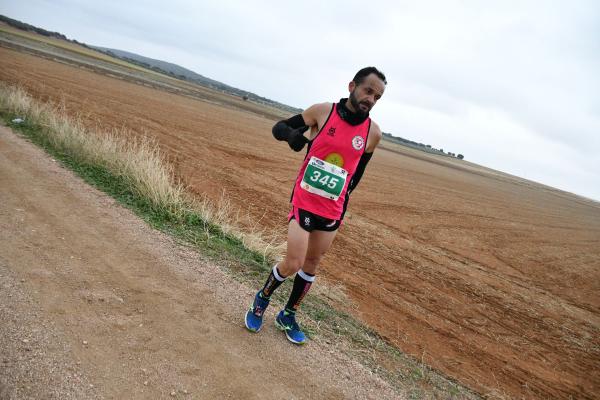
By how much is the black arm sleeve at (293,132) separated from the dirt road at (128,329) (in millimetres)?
1704

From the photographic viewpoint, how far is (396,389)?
3.35 metres

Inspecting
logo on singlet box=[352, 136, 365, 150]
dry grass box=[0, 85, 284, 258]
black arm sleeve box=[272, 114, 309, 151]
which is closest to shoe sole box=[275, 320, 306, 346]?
black arm sleeve box=[272, 114, 309, 151]

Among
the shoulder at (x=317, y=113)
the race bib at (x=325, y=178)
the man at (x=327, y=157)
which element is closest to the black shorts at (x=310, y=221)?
the man at (x=327, y=157)

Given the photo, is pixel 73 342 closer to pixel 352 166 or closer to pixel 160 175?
pixel 352 166

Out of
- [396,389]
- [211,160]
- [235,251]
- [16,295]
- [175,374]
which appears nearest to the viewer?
[175,374]

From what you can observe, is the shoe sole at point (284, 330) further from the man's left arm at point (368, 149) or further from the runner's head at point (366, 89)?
the runner's head at point (366, 89)

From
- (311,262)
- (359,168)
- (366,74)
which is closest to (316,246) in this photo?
(311,262)

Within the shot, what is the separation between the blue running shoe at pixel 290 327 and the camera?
346 centimetres

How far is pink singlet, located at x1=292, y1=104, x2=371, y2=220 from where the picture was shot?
3037 mm

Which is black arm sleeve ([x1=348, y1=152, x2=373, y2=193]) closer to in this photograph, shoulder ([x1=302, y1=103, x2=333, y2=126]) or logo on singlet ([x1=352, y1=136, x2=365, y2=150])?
logo on singlet ([x1=352, y1=136, x2=365, y2=150])

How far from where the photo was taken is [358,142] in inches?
122

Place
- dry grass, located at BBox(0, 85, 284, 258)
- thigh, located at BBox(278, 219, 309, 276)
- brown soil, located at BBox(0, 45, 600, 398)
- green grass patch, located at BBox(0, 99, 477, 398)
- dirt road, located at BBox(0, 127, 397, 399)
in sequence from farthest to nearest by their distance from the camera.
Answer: dry grass, located at BBox(0, 85, 284, 258) < brown soil, located at BBox(0, 45, 600, 398) < green grass patch, located at BBox(0, 99, 477, 398) < thigh, located at BBox(278, 219, 309, 276) < dirt road, located at BBox(0, 127, 397, 399)

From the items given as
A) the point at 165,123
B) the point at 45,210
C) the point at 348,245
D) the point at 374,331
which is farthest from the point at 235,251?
the point at 165,123

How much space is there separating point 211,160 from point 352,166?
1108cm
